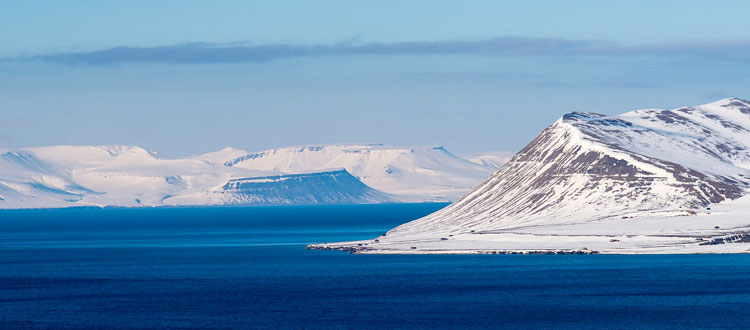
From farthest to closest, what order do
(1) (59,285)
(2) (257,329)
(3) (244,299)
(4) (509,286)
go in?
(1) (59,285) < (4) (509,286) < (3) (244,299) < (2) (257,329)

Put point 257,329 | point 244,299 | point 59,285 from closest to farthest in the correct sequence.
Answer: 1. point 257,329
2. point 244,299
3. point 59,285

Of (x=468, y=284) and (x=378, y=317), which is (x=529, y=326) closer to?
(x=378, y=317)

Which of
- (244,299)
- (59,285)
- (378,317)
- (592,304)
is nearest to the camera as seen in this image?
(378,317)

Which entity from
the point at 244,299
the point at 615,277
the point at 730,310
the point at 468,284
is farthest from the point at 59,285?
the point at 730,310

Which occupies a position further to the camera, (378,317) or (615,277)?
(615,277)

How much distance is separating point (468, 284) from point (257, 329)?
51213 mm

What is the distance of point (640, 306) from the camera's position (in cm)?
15700

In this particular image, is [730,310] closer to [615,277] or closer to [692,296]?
[692,296]

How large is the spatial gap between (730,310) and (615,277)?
139ft

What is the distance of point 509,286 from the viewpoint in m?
184

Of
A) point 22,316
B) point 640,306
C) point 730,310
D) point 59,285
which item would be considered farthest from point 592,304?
point 59,285

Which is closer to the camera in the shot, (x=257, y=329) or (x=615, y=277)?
(x=257, y=329)

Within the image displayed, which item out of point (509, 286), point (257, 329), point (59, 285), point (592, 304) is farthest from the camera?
point (59, 285)

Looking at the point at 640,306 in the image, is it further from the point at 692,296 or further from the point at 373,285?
the point at 373,285
